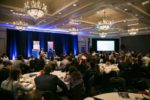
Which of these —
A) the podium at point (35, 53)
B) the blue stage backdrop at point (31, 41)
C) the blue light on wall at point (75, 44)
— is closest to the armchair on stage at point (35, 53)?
the podium at point (35, 53)

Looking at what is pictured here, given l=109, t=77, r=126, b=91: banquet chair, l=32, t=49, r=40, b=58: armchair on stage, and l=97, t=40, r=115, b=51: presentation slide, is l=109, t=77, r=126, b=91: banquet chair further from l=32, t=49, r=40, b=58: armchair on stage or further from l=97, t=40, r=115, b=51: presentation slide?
l=97, t=40, r=115, b=51: presentation slide

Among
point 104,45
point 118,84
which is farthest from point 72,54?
point 104,45

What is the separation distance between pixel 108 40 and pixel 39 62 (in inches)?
580

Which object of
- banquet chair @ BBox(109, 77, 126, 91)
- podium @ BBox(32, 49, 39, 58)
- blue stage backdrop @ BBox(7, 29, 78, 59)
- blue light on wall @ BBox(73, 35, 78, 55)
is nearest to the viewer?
banquet chair @ BBox(109, 77, 126, 91)

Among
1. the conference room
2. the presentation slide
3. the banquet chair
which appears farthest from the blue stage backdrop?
the banquet chair

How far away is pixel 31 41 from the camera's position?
15836mm

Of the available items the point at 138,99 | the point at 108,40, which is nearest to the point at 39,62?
the point at 138,99

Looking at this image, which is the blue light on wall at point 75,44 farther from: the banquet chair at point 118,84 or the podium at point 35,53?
the banquet chair at point 118,84

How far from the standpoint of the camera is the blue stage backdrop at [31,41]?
47.2 ft

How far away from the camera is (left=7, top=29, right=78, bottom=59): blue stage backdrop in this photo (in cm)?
1438

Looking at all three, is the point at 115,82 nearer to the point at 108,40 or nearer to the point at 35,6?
the point at 35,6

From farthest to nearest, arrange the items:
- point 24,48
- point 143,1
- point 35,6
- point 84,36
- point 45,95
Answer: point 84,36, point 24,48, point 143,1, point 35,6, point 45,95

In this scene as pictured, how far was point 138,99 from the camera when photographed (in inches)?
111

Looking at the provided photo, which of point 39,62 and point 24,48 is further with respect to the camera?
point 24,48
